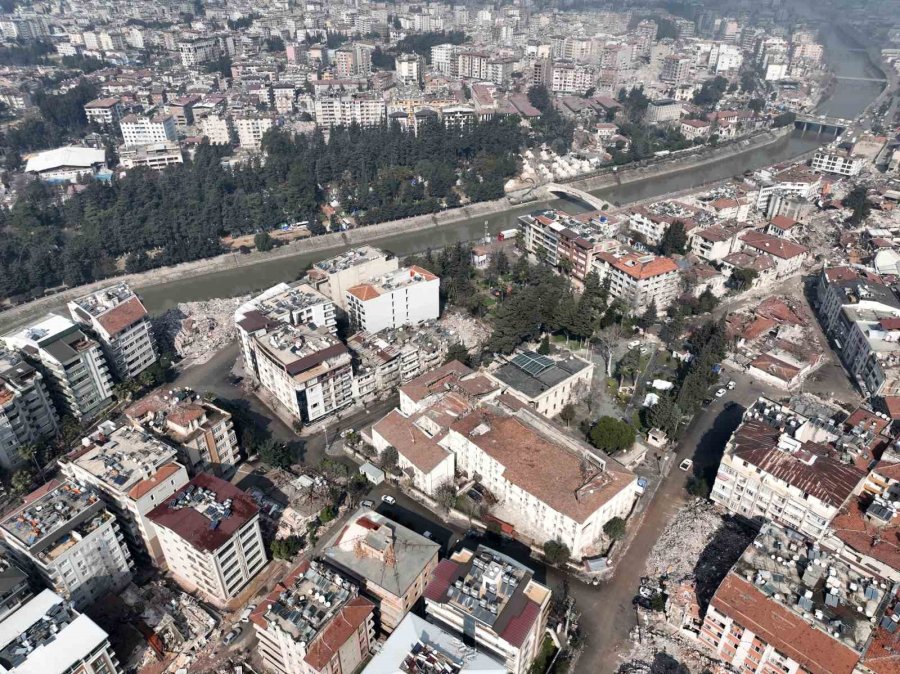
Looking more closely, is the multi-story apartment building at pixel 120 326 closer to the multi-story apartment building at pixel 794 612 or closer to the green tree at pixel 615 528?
the green tree at pixel 615 528

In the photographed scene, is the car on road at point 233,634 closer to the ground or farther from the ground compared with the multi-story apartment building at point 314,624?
closer to the ground

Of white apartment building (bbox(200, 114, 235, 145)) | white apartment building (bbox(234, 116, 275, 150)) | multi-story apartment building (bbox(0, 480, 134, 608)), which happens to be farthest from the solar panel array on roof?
white apartment building (bbox(200, 114, 235, 145))

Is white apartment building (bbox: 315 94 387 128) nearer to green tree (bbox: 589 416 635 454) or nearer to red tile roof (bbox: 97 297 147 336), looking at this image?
red tile roof (bbox: 97 297 147 336)

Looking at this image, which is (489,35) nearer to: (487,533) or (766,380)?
(766,380)

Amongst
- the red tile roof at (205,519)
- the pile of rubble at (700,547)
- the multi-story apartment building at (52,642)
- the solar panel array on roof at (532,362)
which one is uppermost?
the red tile roof at (205,519)

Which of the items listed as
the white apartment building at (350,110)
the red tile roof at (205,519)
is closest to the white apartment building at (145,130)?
the white apartment building at (350,110)

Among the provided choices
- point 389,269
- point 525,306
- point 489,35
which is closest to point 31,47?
point 489,35
